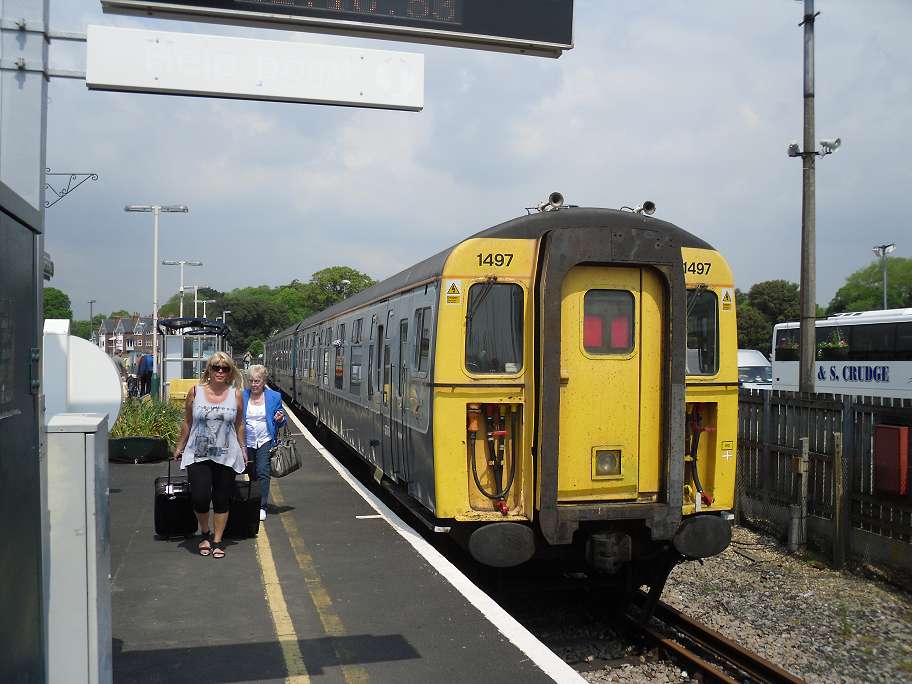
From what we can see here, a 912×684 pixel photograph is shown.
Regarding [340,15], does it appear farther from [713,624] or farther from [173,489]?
[713,624]

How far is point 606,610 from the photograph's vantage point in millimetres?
7754

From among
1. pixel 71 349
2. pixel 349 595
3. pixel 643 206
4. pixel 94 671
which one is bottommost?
pixel 349 595

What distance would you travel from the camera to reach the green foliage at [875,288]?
76.4 metres

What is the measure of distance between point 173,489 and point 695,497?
15.1 ft

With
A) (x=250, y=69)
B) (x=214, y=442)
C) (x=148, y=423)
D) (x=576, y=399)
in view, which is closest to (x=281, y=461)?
(x=214, y=442)

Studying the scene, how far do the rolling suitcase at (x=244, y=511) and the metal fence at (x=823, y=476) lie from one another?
245 inches

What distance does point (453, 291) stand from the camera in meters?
6.88

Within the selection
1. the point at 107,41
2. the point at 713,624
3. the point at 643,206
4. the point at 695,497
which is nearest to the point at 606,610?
the point at 713,624

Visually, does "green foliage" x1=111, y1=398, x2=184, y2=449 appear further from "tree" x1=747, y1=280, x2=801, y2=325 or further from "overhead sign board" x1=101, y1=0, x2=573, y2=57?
"tree" x1=747, y1=280, x2=801, y2=325

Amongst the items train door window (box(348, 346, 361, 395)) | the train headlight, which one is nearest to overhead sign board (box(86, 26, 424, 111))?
the train headlight

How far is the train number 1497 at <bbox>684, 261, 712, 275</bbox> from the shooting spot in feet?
23.7

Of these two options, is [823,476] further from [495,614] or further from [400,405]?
[495,614]

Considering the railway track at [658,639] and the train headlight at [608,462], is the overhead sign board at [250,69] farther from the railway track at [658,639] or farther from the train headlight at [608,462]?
the railway track at [658,639]

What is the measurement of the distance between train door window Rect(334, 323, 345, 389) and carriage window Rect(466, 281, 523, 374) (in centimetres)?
718
